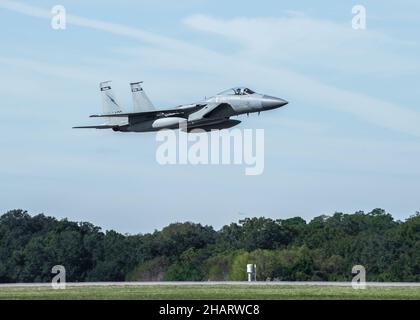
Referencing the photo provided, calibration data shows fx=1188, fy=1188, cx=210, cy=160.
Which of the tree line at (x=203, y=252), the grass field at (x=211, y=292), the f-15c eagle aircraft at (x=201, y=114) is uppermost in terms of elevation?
the f-15c eagle aircraft at (x=201, y=114)

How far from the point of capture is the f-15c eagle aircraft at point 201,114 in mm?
61312

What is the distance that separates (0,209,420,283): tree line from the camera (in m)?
90.8

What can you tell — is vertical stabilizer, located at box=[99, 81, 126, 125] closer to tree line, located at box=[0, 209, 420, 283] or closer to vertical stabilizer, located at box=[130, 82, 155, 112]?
vertical stabilizer, located at box=[130, 82, 155, 112]

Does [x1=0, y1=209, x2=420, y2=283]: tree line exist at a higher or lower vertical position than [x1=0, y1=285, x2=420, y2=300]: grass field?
higher

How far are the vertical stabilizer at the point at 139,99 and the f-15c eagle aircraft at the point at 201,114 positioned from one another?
1001 mm

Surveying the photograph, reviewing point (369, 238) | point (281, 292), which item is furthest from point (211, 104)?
point (369, 238)

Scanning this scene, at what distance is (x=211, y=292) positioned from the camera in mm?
45031

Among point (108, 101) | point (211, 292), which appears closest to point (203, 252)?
point (108, 101)

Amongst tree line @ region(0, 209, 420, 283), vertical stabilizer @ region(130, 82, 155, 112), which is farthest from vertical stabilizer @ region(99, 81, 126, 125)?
tree line @ region(0, 209, 420, 283)

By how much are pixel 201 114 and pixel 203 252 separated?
143ft

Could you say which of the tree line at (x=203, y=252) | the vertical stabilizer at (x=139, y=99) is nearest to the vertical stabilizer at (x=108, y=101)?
the vertical stabilizer at (x=139, y=99)

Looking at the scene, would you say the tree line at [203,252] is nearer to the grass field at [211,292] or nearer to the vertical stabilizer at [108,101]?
the vertical stabilizer at [108,101]

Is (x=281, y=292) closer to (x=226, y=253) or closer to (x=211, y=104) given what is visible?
(x=211, y=104)

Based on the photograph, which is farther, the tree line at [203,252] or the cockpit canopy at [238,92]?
the tree line at [203,252]
